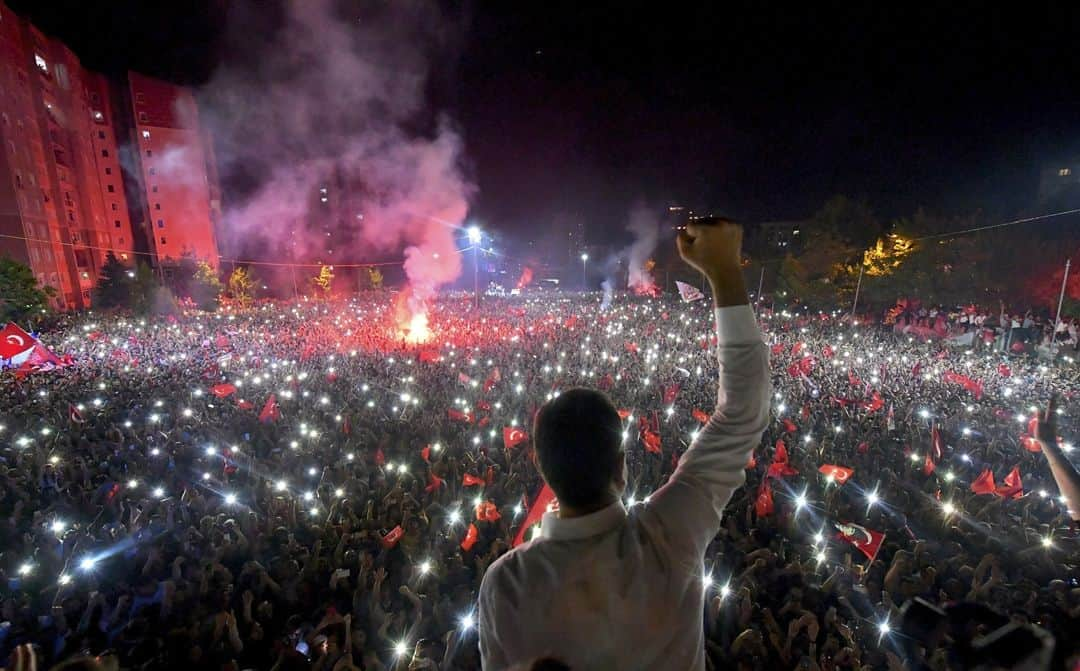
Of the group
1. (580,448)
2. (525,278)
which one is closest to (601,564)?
(580,448)

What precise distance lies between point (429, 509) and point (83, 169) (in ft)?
186

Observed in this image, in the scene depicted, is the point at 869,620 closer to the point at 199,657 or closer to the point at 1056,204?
the point at 199,657

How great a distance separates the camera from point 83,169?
146 ft

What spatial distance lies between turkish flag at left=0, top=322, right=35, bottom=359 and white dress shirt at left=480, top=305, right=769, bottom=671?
55.0 ft

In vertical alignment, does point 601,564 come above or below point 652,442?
above

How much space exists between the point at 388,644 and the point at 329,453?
434 cm

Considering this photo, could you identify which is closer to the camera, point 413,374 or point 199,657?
point 199,657

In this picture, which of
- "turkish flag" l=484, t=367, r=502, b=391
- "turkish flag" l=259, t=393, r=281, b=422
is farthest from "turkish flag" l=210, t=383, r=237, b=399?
"turkish flag" l=484, t=367, r=502, b=391

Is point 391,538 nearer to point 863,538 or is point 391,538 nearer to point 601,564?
point 601,564

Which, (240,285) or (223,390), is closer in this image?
(223,390)

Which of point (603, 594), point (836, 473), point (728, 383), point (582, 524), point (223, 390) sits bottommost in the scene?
point (836, 473)

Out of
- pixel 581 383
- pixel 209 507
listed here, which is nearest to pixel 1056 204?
pixel 581 383

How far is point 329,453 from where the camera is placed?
8.10m

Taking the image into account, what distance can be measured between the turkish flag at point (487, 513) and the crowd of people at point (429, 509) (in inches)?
1.7
